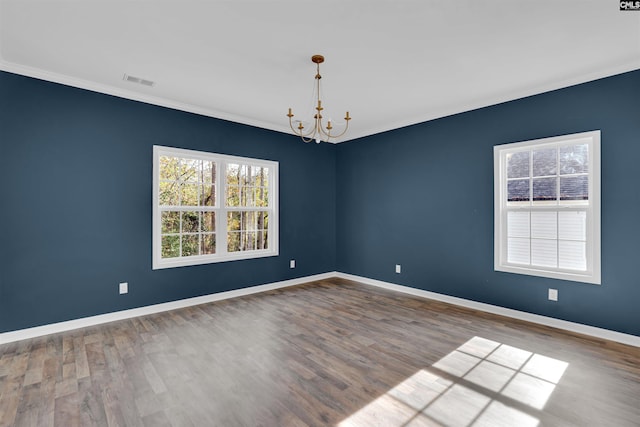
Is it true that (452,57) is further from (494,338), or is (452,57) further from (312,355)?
(312,355)

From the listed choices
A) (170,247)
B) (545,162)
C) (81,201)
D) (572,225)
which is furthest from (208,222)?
(572,225)

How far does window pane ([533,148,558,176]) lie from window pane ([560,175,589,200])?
17 cm

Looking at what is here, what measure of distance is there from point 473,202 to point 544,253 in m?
1.02

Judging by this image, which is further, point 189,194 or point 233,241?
point 233,241

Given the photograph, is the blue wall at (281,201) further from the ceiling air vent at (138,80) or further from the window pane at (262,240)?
the ceiling air vent at (138,80)

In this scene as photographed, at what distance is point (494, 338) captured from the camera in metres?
3.15

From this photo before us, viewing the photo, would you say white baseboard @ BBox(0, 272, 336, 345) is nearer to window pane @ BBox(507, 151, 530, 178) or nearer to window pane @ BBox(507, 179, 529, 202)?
window pane @ BBox(507, 179, 529, 202)

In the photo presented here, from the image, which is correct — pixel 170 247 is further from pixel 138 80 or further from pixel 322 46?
pixel 322 46

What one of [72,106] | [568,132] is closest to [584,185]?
[568,132]

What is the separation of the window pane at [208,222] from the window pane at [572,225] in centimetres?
449

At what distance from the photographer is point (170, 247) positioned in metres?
4.15

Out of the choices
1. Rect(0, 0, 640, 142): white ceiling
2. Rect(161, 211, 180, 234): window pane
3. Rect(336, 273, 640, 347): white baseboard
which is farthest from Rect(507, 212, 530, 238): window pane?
Rect(161, 211, 180, 234): window pane

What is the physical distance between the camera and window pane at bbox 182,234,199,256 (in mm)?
4262

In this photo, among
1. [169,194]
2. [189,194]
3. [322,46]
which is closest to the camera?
[322,46]
